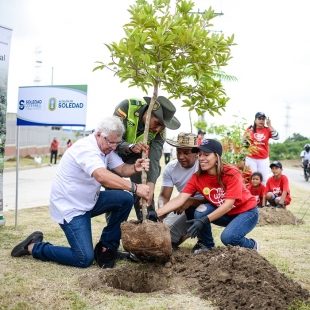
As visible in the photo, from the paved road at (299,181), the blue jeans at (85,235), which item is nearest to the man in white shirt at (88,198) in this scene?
the blue jeans at (85,235)

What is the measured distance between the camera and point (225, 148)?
31.8 ft

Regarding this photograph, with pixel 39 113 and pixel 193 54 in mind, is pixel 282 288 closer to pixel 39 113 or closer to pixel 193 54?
pixel 193 54

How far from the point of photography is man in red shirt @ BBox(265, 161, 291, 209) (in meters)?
8.55

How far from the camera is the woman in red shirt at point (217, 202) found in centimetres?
488

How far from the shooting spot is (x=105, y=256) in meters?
4.87

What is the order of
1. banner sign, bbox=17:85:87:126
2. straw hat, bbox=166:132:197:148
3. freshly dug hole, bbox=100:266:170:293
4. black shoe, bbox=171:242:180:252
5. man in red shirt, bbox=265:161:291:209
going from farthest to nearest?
1. man in red shirt, bbox=265:161:291:209
2. banner sign, bbox=17:85:87:126
3. black shoe, bbox=171:242:180:252
4. straw hat, bbox=166:132:197:148
5. freshly dug hole, bbox=100:266:170:293

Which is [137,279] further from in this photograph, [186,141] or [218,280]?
[186,141]

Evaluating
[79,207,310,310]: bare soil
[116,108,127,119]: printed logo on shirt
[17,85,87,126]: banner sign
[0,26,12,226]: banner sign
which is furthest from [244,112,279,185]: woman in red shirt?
[79,207,310,310]: bare soil

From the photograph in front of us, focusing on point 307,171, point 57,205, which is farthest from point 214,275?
point 307,171

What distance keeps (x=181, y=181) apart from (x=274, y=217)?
270 centimetres

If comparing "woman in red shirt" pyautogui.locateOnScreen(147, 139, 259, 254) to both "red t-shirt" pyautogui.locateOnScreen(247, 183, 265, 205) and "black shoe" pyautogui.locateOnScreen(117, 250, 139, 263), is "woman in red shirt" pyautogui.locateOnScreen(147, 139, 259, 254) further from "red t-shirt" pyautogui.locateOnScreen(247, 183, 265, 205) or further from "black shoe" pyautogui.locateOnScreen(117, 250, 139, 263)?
"red t-shirt" pyautogui.locateOnScreen(247, 183, 265, 205)

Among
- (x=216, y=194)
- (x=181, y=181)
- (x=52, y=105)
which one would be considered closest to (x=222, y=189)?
(x=216, y=194)

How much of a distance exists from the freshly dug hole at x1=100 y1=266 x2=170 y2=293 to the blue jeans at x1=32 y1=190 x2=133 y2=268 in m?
0.42

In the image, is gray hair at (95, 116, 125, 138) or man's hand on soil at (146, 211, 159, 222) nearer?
gray hair at (95, 116, 125, 138)
